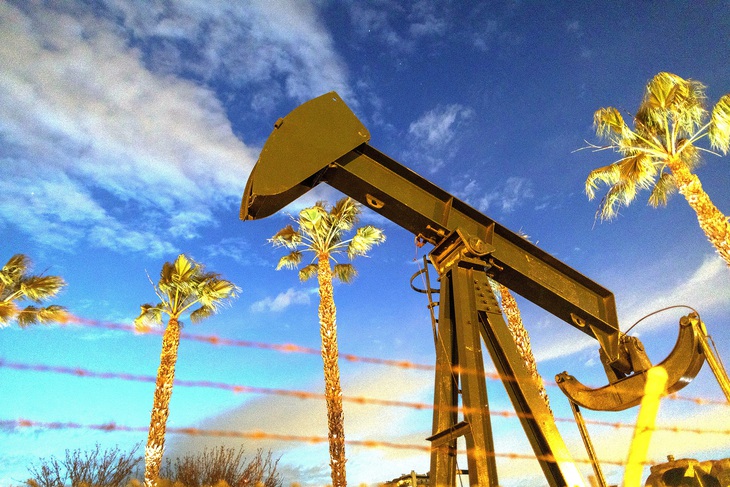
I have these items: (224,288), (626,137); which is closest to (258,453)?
(224,288)

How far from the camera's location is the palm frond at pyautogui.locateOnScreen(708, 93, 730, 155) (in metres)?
12.1

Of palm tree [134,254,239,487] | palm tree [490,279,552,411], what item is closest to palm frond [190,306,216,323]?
palm tree [134,254,239,487]

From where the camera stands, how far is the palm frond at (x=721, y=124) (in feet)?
39.5

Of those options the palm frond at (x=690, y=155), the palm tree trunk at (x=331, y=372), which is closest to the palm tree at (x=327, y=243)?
the palm tree trunk at (x=331, y=372)

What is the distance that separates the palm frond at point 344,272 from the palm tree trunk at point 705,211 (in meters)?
10.7

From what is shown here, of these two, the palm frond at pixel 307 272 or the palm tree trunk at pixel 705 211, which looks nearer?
the palm tree trunk at pixel 705 211

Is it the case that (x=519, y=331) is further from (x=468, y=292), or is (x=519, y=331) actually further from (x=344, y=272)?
(x=468, y=292)

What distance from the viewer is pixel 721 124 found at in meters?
12.1

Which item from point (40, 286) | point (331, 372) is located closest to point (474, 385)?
point (331, 372)

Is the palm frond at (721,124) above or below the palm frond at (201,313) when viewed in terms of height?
above

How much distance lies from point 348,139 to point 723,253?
10861mm

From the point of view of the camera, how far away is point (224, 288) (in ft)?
54.3

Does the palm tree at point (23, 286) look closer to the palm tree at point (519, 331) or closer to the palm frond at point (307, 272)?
the palm frond at point (307, 272)

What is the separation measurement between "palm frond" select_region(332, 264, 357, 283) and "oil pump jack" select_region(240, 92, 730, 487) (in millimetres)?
12945
